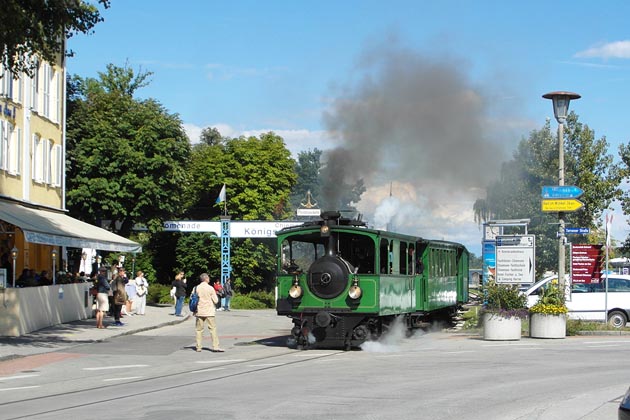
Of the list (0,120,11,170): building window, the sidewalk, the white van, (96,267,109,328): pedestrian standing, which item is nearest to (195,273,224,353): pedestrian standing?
the sidewalk

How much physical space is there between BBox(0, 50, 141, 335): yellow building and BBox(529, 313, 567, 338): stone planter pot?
507 inches

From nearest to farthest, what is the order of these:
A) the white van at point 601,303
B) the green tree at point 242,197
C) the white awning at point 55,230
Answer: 1. the white awning at point 55,230
2. the white van at point 601,303
3. the green tree at point 242,197

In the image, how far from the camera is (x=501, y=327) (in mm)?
22000

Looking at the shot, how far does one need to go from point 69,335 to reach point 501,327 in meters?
11.2

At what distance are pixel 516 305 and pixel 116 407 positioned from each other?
13.6 meters

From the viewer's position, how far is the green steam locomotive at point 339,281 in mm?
19766

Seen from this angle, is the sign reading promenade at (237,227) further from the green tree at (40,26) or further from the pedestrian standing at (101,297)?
the green tree at (40,26)

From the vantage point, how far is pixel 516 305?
2234 centimetres

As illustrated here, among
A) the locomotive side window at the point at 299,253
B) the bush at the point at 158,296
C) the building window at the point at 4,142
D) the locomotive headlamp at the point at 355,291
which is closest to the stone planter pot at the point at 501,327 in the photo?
the locomotive headlamp at the point at 355,291

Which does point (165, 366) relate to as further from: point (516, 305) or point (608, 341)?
point (608, 341)

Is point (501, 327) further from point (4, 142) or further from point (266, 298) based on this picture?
point (266, 298)

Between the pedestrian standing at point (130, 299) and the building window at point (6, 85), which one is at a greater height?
the building window at point (6, 85)

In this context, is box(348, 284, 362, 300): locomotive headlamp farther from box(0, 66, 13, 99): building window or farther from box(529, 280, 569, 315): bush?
box(0, 66, 13, 99): building window

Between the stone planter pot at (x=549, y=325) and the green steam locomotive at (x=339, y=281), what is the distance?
11.4 feet
